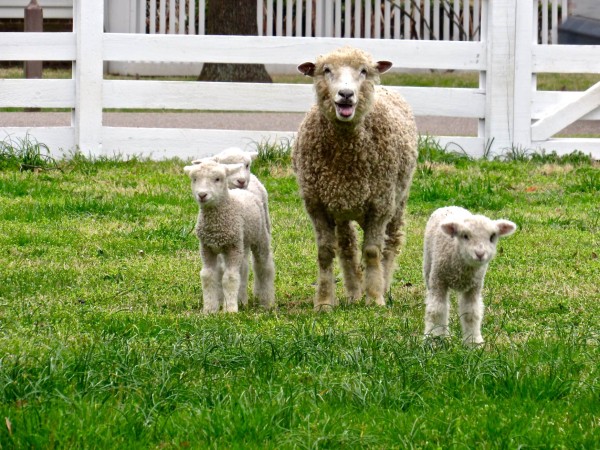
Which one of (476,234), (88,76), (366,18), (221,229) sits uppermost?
(366,18)

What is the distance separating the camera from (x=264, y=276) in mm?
7125

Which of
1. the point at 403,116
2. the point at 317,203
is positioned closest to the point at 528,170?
the point at 403,116

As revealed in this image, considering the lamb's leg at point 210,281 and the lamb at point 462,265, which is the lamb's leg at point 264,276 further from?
the lamb at point 462,265

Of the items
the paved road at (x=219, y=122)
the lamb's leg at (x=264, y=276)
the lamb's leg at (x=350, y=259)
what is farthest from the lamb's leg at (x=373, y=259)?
the paved road at (x=219, y=122)

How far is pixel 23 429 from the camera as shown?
13.2ft

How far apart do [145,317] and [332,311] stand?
1090mm

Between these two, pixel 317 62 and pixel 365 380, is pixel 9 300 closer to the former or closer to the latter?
pixel 317 62

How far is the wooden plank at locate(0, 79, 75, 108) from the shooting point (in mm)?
11305

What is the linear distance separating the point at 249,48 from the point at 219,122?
455 centimetres

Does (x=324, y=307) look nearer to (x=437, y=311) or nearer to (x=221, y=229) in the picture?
(x=221, y=229)

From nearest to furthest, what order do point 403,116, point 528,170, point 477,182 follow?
point 403,116, point 477,182, point 528,170

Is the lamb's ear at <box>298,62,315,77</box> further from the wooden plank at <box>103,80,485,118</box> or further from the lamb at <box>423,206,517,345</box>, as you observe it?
the wooden plank at <box>103,80,485,118</box>

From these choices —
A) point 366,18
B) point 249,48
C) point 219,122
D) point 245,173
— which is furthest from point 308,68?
point 366,18

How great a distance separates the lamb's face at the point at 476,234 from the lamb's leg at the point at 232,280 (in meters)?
1.66
